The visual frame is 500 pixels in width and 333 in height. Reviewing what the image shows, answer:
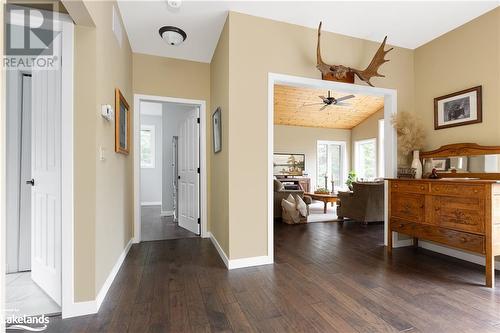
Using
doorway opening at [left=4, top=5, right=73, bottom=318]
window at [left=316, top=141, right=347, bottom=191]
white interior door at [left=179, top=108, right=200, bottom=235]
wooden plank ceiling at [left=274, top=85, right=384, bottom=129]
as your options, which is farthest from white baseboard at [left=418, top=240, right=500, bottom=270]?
window at [left=316, top=141, right=347, bottom=191]

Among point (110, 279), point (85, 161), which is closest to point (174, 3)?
point (85, 161)

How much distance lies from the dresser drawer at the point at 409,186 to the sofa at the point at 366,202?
136 centimetres

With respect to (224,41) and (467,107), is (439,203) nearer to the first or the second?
(467,107)

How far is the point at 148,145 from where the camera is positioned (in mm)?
7941

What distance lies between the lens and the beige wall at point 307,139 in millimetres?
8789

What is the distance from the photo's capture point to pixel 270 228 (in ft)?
9.11

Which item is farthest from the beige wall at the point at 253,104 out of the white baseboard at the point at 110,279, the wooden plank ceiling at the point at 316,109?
the wooden plank ceiling at the point at 316,109

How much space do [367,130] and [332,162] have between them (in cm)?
166

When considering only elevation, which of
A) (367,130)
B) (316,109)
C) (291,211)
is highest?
(316,109)

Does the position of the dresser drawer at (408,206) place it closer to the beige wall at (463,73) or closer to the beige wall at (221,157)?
the beige wall at (463,73)

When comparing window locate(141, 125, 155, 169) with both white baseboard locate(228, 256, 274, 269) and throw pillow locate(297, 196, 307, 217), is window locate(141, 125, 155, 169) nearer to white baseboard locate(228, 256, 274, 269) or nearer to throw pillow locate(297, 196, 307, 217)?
throw pillow locate(297, 196, 307, 217)

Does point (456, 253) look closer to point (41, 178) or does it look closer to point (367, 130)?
point (41, 178)

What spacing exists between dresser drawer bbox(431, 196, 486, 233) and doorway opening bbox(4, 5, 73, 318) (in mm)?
3321

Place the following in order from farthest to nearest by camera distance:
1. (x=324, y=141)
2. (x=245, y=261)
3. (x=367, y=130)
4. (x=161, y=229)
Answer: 1. (x=324, y=141)
2. (x=367, y=130)
3. (x=161, y=229)
4. (x=245, y=261)
